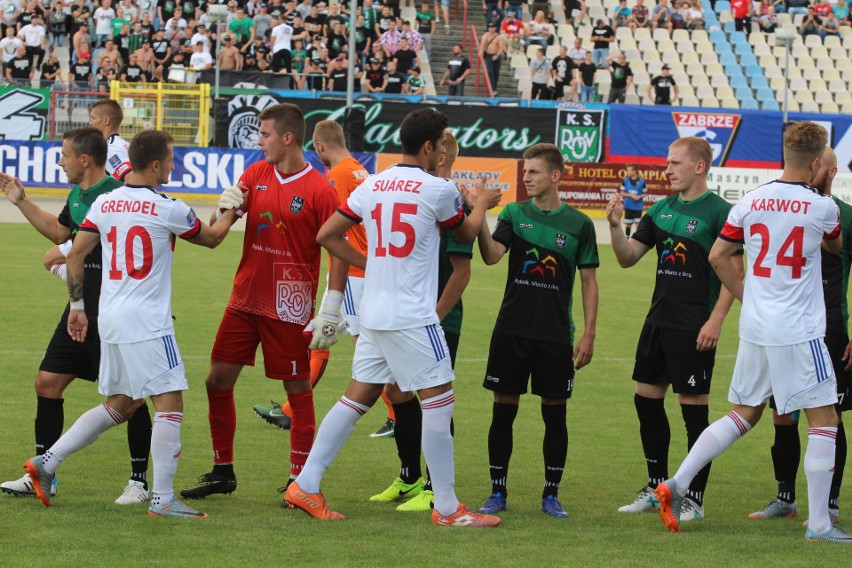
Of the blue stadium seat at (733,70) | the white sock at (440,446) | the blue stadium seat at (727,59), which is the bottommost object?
the white sock at (440,446)

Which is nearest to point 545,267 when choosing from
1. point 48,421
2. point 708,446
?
point 708,446

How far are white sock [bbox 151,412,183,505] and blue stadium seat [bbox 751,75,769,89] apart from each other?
34739 mm

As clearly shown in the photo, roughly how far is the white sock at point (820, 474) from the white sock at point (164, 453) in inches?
126

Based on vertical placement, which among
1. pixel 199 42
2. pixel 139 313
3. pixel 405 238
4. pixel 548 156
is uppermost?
pixel 199 42

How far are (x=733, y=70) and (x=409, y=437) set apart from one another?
34033mm

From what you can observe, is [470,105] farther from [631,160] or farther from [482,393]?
[482,393]

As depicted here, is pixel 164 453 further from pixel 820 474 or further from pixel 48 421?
pixel 820 474

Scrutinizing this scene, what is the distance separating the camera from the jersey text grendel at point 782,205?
20.4 feet

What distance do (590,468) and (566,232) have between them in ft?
6.75

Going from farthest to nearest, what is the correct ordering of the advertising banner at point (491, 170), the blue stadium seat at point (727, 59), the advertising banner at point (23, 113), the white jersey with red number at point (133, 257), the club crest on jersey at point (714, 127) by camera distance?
1. the blue stadium seat at point (727, 59)
2. the club crest on jersey at point (714, 127)
3. the advertising banner at point (491, 170)
4. the advertising banner at point (23, 113)
5. the white jersey with red number at point (133, 257)

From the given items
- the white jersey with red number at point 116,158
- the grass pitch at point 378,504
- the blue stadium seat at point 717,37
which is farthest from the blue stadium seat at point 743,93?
the white jersey with red number at point 116,158

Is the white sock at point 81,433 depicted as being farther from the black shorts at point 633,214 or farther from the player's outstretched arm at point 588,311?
the black shorts at point 633,214

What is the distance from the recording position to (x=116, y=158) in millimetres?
7684

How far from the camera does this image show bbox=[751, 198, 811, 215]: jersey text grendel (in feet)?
20.4
